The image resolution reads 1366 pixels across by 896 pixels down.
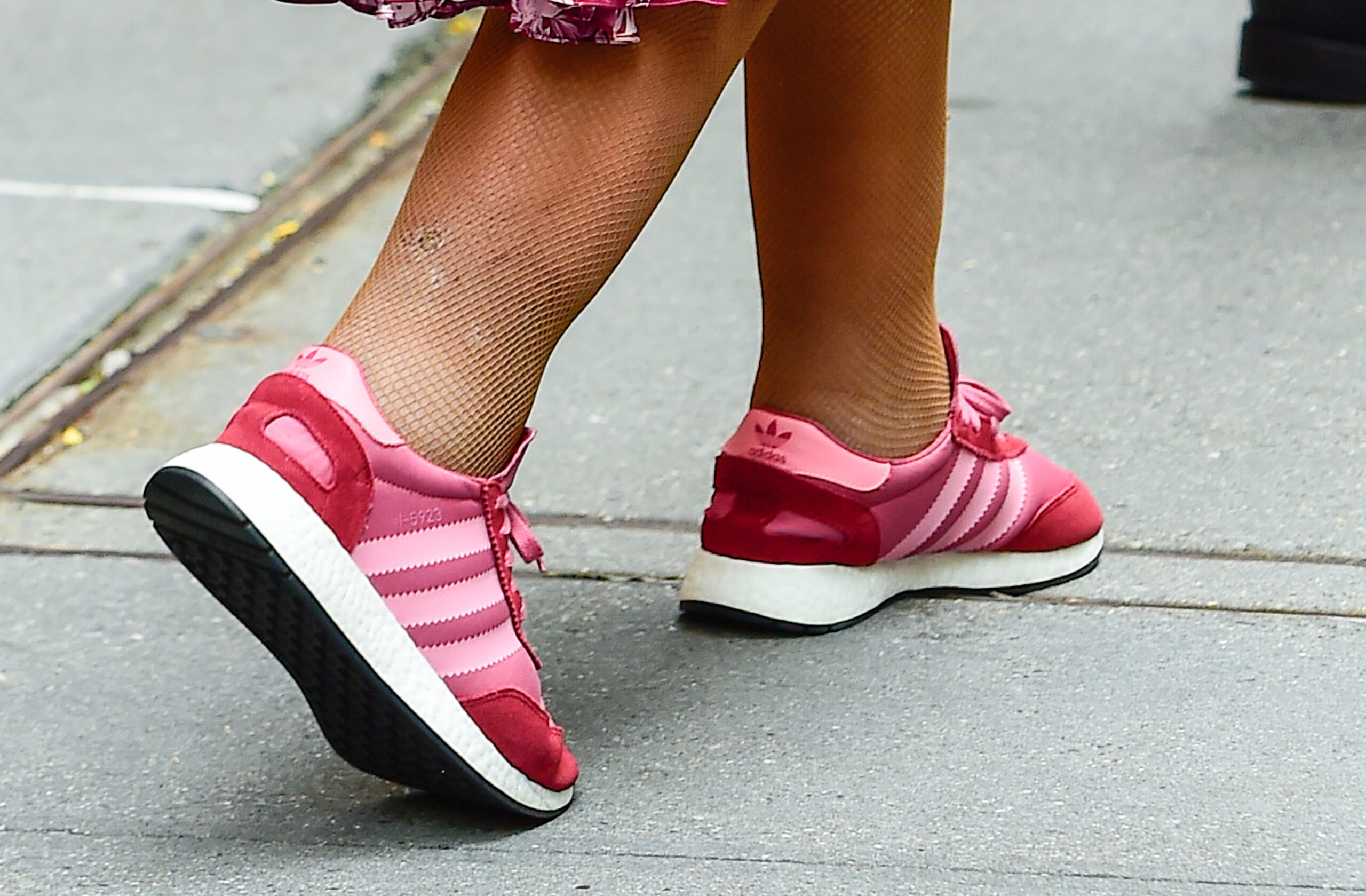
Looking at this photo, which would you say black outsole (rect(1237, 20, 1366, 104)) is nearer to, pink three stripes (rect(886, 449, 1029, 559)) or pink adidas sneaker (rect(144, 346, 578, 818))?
pink three stripes (rect(886, 449, 1029, 559))

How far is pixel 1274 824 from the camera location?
1.30 metres

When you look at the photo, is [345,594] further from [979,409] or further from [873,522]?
[979,409]

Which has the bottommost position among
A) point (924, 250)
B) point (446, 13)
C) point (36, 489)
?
point (36, 489)

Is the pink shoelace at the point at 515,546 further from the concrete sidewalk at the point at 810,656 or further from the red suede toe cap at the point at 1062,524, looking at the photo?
the red suede toe cap at the point at 1062,524

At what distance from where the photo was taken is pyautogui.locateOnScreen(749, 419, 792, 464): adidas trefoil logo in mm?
1552

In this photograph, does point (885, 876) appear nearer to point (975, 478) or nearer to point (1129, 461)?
point (975, 478)

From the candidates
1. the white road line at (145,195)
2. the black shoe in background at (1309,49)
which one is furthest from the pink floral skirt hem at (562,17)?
the black shoe in background at (1309,49)

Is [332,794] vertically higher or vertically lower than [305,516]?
lower

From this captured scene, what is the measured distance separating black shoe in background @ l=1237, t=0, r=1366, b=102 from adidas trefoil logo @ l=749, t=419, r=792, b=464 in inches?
87.8

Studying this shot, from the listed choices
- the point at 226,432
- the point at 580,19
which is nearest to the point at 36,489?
the point at 226,432

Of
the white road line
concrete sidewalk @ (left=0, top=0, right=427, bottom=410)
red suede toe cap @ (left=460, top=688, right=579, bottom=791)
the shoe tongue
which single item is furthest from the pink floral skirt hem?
the white road line

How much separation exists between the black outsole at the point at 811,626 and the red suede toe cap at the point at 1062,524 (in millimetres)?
36

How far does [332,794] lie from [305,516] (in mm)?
330

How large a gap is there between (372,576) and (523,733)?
17cm
